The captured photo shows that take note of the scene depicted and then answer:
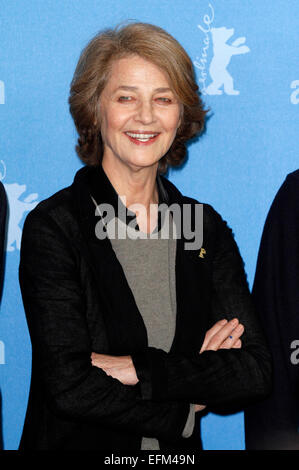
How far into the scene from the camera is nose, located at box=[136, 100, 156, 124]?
1725 mm

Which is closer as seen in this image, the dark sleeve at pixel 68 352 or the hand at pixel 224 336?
the dark sleeve at pixel 68 352

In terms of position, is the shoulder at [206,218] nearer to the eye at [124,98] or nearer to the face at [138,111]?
the face at [138,111]

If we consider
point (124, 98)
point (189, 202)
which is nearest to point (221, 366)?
point (189, 202)

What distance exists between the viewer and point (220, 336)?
1774 millimetres

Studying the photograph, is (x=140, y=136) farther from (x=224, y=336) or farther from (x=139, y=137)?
(x=224, y=336)

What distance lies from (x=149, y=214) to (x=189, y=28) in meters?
0.69

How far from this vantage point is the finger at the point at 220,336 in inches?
A: 69.6

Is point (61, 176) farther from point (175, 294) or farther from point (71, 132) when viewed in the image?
point (175, 294)

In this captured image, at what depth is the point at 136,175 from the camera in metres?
1.83

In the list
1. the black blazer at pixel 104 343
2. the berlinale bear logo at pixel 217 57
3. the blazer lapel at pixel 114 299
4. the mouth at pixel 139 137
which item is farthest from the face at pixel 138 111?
the berlinale bear logo at pixel 217 57

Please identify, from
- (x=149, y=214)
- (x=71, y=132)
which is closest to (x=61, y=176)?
(x=71, y=132)

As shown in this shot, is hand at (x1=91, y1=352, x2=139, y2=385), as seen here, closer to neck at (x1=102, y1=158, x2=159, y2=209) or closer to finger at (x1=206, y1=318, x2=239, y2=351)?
finger at (x1=206, y1=318, x2=239, y2=351)

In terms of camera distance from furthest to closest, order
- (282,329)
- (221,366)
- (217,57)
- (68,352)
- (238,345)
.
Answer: (217,57) → (282,329) → (238,345) → (221,366) → (68,352)

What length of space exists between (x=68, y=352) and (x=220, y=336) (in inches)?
18.1
